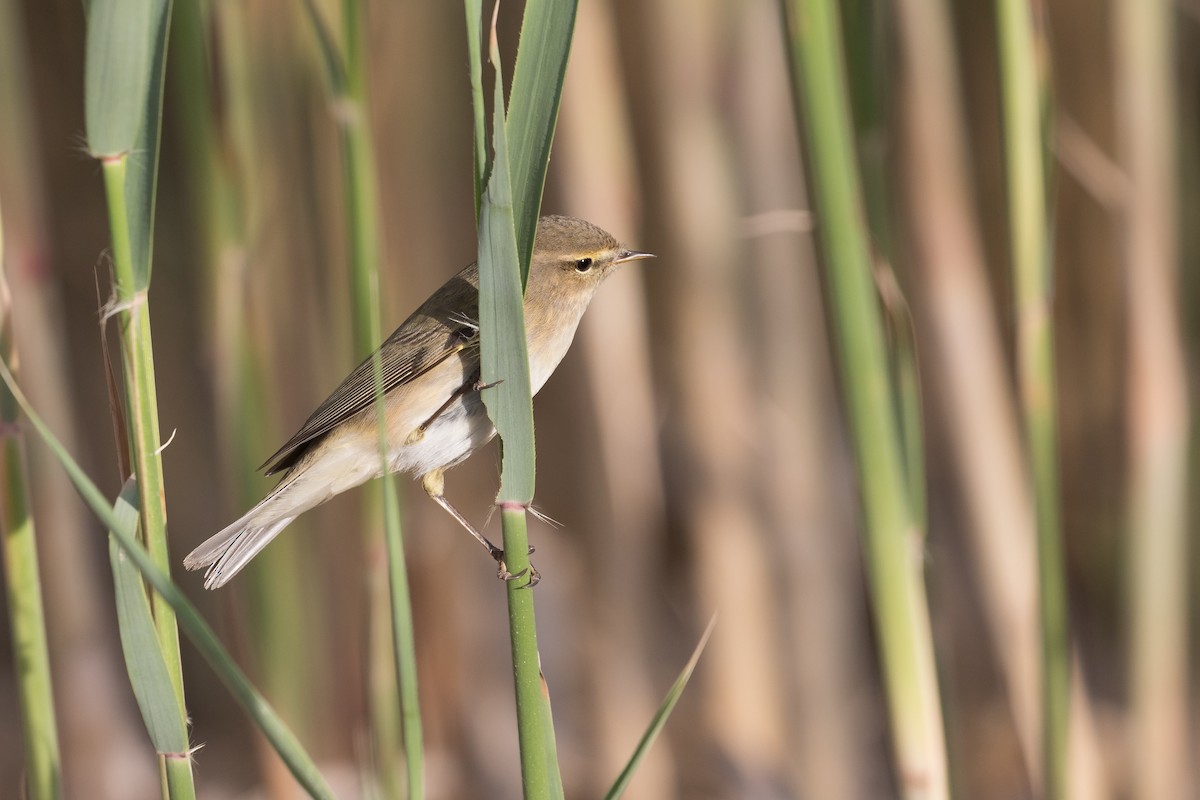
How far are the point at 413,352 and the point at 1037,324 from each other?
871 mm

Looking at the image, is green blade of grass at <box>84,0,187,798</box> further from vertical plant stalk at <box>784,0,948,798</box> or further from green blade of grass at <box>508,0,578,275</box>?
vertical plant stalk at <box>784,0,948,798</box>

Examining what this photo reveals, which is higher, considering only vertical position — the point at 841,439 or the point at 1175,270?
the point at 1175,270

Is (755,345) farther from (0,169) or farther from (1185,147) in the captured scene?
(0,169)

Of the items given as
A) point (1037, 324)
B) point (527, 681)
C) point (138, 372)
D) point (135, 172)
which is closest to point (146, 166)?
point (135, 172)

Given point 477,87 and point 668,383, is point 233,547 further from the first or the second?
point 668,383

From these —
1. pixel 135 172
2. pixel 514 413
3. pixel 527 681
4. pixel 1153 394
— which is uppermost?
pixel 135 172

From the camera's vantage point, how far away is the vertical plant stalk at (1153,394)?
1.68 meters

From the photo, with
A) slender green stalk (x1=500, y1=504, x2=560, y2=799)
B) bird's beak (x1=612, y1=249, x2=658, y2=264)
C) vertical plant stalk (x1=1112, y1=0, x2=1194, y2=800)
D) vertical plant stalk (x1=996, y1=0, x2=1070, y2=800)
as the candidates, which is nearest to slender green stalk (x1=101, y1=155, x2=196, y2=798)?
slender green stalk (x1=500, y1=504, x2=560, y2=799)

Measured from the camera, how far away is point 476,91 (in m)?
0.87

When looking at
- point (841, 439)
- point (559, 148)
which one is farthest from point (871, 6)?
point (841, 439)

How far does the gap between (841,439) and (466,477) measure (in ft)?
2.65

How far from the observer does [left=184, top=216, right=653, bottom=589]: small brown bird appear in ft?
5.00

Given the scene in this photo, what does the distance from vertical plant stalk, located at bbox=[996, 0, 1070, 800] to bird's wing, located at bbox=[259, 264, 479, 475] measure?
70cm

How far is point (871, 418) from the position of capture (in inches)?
43.6
